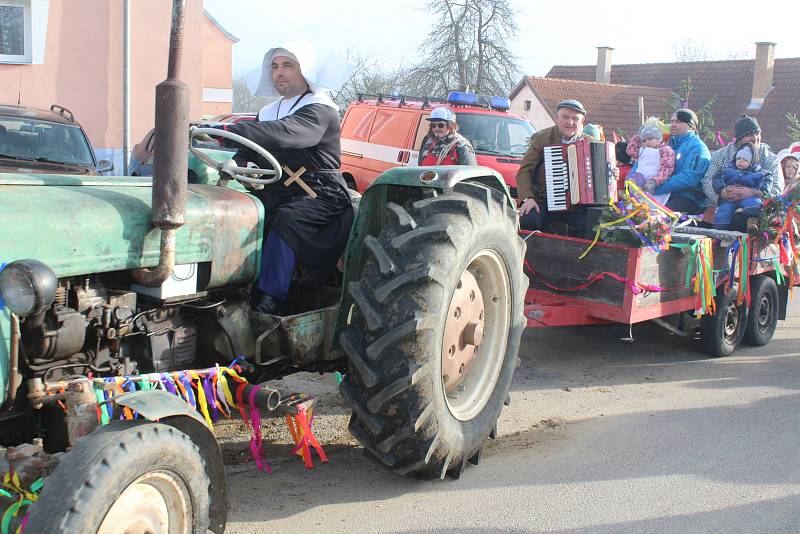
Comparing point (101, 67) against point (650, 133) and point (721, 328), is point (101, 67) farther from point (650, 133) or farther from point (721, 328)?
point (721, 328)

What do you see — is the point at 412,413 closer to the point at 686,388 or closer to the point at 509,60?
the point at 686,388

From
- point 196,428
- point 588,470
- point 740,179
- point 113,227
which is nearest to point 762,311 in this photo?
point 740,179

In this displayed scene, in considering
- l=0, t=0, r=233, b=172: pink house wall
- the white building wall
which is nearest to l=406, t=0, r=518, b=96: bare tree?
the white building wall

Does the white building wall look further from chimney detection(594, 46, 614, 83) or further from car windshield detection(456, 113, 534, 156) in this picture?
car windshield detection(456, 113, 534, 156)

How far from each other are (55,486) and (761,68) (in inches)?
1278

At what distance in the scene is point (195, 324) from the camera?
3.52 m

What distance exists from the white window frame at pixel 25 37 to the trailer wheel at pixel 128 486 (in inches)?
545

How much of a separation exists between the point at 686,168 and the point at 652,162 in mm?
314

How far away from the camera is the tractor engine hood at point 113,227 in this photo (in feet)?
8.98

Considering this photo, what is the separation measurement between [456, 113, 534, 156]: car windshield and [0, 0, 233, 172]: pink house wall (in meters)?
5.45

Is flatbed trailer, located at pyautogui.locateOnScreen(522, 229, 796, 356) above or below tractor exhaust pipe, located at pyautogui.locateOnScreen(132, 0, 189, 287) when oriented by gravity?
below

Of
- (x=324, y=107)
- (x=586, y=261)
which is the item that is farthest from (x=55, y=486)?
(x=586, y=261)

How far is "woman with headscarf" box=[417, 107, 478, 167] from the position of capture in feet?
26.9

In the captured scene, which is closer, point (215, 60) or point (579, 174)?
point (579, 174)
